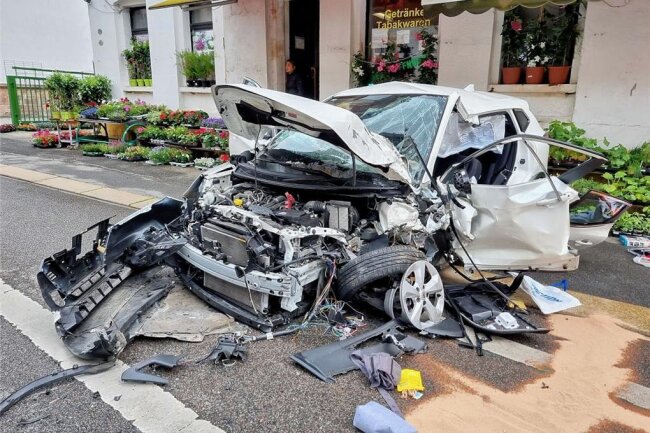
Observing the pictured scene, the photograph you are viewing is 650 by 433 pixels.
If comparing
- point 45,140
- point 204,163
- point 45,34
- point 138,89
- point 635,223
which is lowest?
point 635,223

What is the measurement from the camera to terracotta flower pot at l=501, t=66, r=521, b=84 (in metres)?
7.90

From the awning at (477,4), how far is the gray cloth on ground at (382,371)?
4819mm

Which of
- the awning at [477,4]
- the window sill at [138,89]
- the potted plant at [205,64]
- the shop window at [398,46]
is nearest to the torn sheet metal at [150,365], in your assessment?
the awning at [477,4]

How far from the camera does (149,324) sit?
3.43 metres

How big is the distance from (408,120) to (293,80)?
23.2ft

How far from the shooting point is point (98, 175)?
9.29 meters

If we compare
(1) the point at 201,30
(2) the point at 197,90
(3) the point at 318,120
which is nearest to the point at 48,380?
(3) the point at 318,120

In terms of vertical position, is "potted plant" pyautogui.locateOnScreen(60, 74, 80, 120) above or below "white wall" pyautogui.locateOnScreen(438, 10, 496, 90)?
below

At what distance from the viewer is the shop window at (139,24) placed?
1345 centimetres

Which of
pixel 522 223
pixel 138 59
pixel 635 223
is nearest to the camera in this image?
pixel 522 223

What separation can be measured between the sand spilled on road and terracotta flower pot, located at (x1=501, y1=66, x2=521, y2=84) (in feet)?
18.8

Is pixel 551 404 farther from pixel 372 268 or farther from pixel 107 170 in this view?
pixel 107 170

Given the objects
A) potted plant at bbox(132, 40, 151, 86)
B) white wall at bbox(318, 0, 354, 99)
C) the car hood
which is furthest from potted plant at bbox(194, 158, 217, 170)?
the car hood

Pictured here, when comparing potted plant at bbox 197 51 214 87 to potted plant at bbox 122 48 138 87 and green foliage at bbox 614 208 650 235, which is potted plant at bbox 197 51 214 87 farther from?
green foliage at bbox 614 208 650 235
